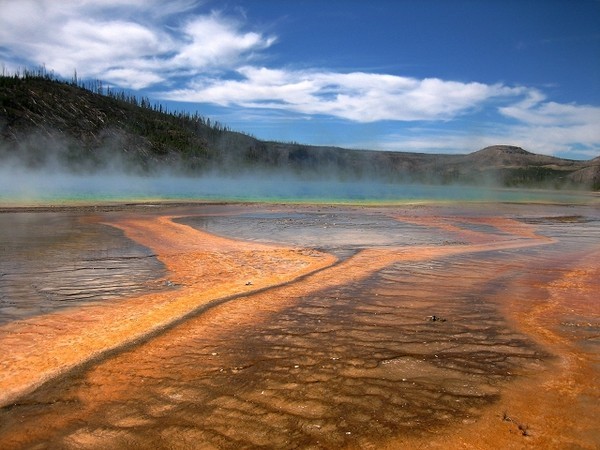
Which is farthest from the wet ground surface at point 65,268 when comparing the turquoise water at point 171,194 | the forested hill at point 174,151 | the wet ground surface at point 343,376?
the forested hill at point 174,151

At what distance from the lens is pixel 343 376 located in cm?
484

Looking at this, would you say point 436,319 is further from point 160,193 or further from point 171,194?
point 160,193

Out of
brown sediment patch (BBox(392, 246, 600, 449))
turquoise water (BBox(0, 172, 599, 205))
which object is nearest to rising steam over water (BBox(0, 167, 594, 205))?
turquoise water (BBox(0, 172, 599, 205))

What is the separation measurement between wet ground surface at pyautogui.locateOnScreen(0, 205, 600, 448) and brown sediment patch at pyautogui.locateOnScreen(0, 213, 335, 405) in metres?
0.30

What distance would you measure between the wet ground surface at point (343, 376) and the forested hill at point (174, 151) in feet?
281

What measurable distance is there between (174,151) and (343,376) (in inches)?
4801

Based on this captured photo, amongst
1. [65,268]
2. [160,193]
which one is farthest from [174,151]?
[65,268]

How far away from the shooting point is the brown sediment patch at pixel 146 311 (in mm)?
5137

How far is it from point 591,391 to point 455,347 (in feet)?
4.90

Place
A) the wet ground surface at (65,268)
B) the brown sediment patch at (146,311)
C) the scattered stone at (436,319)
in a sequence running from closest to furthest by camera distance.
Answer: the brown sediment patch at (146,311) → the scattered stone at (436,319) → the wet ground surface at (65,268)

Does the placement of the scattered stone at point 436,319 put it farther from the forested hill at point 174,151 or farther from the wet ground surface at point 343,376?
the forested hill at point 174,151

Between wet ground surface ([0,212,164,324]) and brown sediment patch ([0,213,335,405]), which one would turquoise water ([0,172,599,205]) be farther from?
brown sediment patch ([0,213,335,405])

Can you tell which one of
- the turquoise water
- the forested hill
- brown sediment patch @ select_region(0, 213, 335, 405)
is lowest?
brown sediment patch @ select_region(0, 213, 335, 405)

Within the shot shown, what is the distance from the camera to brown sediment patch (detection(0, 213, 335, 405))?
202 inches
